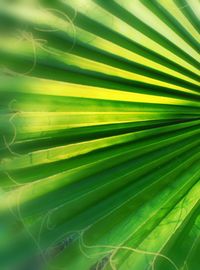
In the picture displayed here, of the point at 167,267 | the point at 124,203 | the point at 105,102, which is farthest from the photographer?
the point at 105,102

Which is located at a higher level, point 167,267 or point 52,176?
point 52,176

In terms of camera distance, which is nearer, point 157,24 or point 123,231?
point 123,231

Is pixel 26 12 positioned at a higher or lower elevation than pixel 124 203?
higher

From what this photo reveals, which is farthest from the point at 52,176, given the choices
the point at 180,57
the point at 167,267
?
the point at 180,57

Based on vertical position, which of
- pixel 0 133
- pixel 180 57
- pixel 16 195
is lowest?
pixel 16 195

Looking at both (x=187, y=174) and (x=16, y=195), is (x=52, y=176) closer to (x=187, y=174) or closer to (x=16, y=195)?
(x=16, y=195)

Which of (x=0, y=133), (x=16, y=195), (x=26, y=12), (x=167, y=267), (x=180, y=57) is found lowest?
(x=167, y=267)

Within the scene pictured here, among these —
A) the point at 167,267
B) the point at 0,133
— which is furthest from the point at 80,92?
the point at 167,267

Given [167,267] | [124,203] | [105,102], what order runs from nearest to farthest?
[167,267], [124,203], [105,102]

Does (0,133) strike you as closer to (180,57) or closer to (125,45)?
(125,45)
